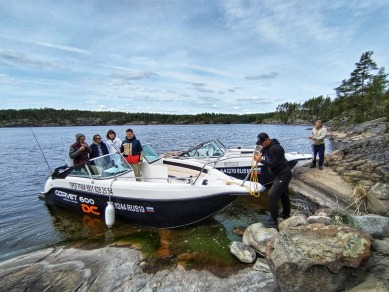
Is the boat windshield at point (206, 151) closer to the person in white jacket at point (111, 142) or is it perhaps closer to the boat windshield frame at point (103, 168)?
the person in white jacket at point (111, 142)

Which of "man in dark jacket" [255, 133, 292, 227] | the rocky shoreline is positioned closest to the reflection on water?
the rocky shoreline

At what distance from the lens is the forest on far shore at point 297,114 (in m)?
40.1

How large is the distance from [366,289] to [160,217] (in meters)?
4.60

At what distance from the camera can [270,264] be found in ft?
14.4

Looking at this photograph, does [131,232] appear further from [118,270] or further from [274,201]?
[274,201]

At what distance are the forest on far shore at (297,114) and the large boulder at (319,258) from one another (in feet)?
30.7

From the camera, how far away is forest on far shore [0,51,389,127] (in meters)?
40.1

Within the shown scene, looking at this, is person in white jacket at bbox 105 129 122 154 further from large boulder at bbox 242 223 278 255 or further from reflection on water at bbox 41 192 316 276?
large boulder at bbox 242 223 278 255

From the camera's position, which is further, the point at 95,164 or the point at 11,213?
the point at 11,213

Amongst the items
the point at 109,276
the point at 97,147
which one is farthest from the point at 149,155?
the point at 109,276

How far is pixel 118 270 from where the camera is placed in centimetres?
514

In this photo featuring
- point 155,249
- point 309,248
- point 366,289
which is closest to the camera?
point 366,289

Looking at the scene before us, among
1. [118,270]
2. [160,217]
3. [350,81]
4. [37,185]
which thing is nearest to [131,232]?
[160,217]

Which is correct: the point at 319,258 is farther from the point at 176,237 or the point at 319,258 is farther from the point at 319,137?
the point at 319,137
